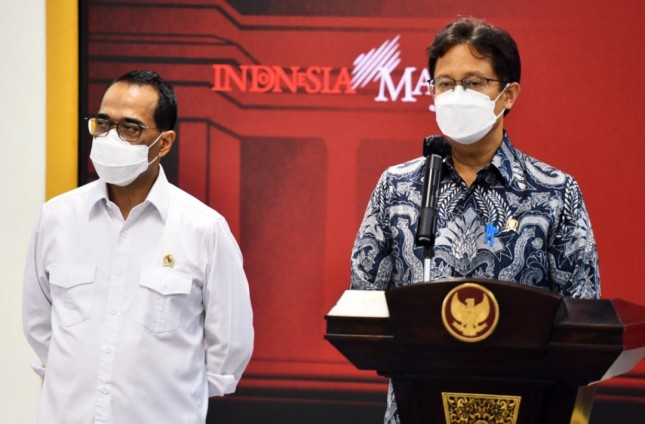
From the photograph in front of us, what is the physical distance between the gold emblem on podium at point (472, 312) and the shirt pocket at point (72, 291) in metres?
1.40

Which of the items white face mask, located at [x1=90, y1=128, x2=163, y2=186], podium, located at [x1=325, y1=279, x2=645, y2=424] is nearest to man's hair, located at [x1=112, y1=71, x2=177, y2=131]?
white face mask, located at [x1=90, y1=128, x2=163, y2=186]

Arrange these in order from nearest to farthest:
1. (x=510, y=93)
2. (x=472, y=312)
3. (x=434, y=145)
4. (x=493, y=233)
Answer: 1. (x=472, y=312)
2. (x=434, y=145)
3. (x=493, y=233)
4. (x=510, y=93)

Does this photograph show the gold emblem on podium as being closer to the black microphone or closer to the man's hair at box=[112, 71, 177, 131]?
the black microphone

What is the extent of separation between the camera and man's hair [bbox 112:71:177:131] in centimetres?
266

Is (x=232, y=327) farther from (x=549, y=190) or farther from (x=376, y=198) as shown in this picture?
(x=549, y=190)

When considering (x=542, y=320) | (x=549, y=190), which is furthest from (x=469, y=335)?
(x=549, y=190)

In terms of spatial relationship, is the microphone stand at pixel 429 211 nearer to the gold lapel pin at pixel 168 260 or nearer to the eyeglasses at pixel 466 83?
the eyeglasses at pixel 466 83

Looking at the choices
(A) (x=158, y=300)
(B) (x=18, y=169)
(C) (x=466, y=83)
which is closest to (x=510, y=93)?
(C) (x=466, y=83)

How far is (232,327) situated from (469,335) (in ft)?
4.56

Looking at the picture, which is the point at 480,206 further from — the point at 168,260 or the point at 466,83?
the point at 168,260

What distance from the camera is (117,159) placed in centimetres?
255

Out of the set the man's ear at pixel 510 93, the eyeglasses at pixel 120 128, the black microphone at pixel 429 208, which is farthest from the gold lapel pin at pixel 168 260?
the black microphone at pixel 429 208

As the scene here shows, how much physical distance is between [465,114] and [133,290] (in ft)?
3.32

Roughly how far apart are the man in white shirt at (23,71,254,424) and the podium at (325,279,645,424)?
1167 millimetres
